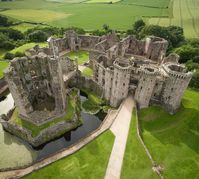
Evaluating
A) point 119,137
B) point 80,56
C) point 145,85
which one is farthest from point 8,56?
point 119,137

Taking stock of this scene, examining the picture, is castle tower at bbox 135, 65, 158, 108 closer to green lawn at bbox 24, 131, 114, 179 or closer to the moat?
the moat

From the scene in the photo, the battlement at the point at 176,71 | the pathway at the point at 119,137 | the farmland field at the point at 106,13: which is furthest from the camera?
the farmland field at the point at 106,13

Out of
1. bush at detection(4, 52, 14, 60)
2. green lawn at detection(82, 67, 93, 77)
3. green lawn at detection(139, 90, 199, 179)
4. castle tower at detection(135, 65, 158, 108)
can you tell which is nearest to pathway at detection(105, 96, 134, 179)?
castle tower at detection(135, 65, 158, 108)

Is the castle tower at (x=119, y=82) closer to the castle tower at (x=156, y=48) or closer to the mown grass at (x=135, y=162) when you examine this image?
the mown grass at (x=135, y=162)

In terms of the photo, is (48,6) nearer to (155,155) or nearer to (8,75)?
(8,75)

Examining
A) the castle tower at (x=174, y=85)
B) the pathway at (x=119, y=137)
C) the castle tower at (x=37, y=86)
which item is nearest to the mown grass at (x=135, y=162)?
the pathway at (x=119, y=137)

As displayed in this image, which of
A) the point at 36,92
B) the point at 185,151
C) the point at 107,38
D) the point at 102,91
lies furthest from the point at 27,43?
the point at 185,151
